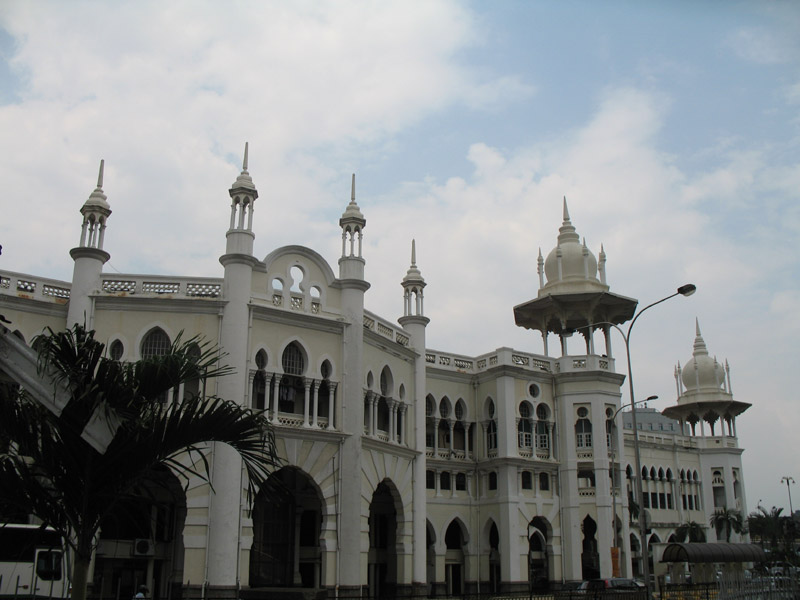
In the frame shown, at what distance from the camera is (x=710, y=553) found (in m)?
35.0

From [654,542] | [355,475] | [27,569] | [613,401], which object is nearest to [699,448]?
[654,542]

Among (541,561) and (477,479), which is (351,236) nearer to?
(477,479)

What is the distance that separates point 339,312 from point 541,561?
2029cm

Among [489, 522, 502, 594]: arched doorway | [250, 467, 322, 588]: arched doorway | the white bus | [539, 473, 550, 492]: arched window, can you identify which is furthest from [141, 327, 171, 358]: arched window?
[539, 473, 550, 492]: arched window

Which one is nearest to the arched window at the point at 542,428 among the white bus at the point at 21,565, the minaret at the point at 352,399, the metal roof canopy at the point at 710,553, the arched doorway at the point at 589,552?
the arched doorway at the point at 589,552

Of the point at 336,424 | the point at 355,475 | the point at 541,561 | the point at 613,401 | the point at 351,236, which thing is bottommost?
the point at 541,561

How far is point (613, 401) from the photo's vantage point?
43.7 metres

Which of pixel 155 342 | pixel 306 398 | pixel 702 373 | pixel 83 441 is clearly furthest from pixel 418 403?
pixel 702 373

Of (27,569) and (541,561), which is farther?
(541,561)

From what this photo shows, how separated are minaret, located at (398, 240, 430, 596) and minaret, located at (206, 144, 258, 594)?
33.6ft

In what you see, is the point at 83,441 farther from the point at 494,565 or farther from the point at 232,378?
the point at 494,565

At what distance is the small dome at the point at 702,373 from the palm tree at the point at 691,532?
407 inches

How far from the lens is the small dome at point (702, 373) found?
61.1m

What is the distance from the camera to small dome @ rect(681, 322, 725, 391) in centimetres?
6112
